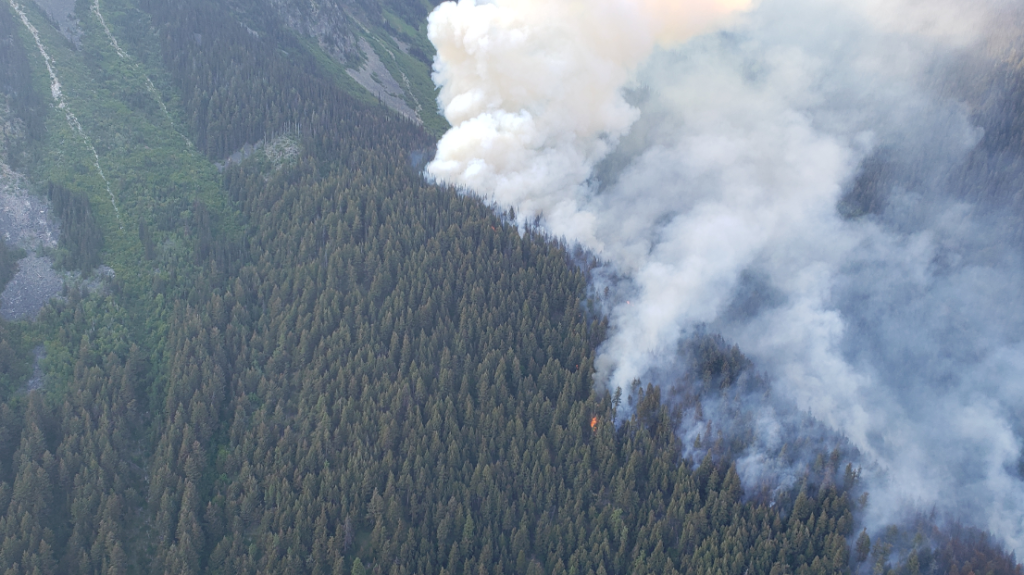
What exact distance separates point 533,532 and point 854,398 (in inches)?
2357

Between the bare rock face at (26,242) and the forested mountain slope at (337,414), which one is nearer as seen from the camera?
the forested mountain slope at (337,414)

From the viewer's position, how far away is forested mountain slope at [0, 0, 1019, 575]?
113 meters

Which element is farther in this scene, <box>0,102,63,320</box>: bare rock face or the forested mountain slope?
<box>0,102,63,320</box>: bare rock face

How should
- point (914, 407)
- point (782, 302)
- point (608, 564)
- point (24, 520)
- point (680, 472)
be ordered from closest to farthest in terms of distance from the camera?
point (24, 520) < point (608, 564) < point (680, 472) < point (914, 407) < point (782, 302)

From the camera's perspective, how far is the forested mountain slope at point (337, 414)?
11325cm

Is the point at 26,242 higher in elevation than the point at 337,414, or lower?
higher

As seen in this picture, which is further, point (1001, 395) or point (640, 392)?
point (1001, 395)

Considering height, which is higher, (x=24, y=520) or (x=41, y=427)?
(x=41, y=427)

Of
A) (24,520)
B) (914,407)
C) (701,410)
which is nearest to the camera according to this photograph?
(24,520)

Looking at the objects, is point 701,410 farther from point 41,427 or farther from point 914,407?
point 41,427

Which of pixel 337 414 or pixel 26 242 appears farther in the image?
pixel 26 242

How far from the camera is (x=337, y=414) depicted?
128 meters

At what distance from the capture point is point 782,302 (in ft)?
522

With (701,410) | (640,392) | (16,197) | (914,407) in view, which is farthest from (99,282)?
(914,407)
